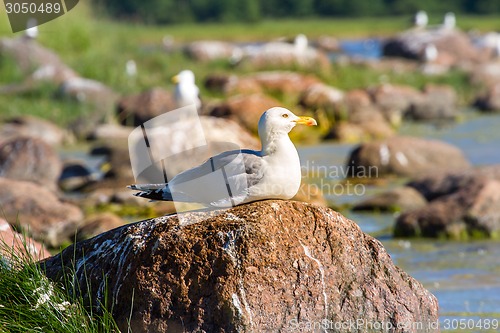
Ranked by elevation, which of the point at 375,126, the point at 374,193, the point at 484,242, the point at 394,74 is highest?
the point at 484,242

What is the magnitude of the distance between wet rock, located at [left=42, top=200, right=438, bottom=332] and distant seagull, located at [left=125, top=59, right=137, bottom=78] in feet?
73.2

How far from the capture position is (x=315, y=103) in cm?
2377

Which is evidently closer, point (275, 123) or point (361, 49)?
point (275, 123)

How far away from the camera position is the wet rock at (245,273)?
18.8ft

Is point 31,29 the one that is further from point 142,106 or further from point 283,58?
point 283,58

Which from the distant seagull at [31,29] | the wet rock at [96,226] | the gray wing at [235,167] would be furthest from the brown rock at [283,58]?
the gray wing at [235,167]

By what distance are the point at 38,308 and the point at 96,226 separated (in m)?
A: 5.73

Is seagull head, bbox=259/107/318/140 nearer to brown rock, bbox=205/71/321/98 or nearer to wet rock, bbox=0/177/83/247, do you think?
wet rock, bbox=0/177/83/247

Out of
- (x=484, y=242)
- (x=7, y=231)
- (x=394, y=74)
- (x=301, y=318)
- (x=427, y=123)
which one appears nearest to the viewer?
(x=301, y=318)

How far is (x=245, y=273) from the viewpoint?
572 cm

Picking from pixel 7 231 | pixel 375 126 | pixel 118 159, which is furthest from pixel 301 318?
pixel 375 126

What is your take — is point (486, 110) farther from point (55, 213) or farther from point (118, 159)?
point (55, 213)

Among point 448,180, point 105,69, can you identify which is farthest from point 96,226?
point 105,69

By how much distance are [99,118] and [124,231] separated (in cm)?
1786
